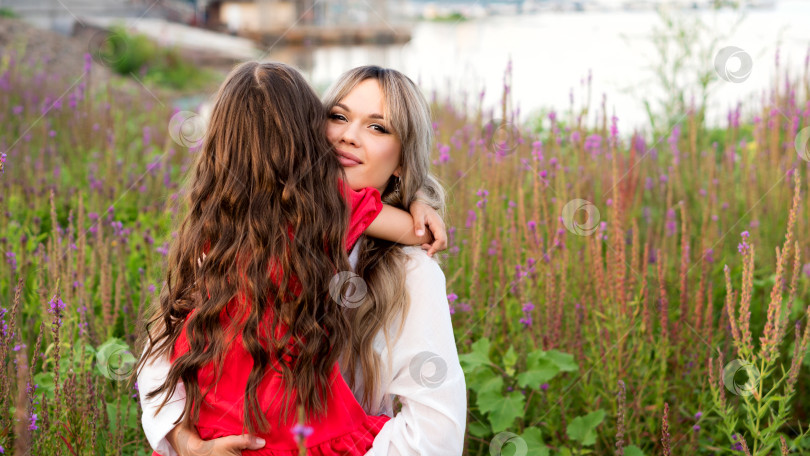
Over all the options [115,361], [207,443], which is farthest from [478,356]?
[115,361]

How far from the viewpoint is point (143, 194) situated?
372 centimetres

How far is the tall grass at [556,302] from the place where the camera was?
1775 mm

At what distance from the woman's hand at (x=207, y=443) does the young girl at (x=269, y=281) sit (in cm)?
2

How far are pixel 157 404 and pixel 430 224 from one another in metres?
0.74

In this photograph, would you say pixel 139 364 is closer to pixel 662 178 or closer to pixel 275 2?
pixel 662 178

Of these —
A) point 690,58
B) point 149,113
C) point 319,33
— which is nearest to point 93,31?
point 319,33

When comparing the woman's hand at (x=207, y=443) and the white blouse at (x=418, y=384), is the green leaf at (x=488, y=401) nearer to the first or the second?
the white blouse at (x=418, y=384)

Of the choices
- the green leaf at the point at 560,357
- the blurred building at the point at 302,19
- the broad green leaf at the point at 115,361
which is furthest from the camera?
the blurred building at the point at 302,19

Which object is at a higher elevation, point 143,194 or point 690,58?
point 690,58

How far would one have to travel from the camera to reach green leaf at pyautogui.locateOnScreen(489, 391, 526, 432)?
2014 mm

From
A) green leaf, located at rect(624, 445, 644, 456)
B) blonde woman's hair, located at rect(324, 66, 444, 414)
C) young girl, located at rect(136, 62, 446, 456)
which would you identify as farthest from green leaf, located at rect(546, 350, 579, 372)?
young girl, located at rect(136, 62, 446, 456)

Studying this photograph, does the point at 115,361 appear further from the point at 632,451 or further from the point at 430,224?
the point at 632,451

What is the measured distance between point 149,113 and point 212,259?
560cm

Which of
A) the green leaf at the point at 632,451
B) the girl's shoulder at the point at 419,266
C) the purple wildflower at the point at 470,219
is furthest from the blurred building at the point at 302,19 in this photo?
the girl's shoulder at the point at 419,266
